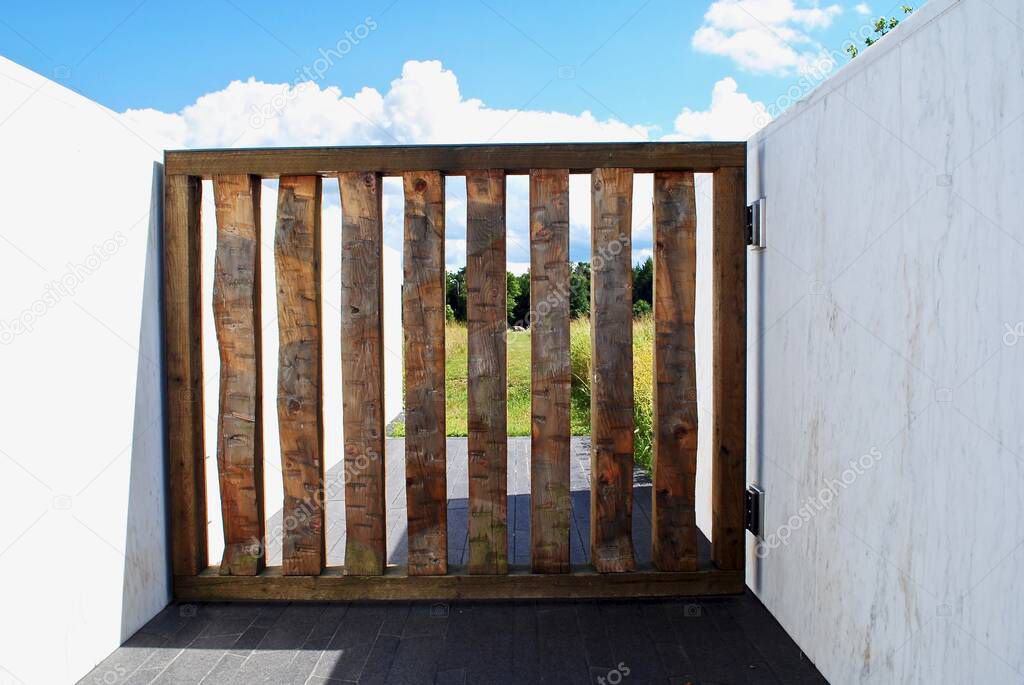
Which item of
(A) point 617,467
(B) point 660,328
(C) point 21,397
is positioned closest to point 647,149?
(B) point 660,328

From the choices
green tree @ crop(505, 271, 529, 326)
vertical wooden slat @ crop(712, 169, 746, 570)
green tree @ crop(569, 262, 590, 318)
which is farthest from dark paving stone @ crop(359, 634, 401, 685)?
green tree @ crop(505, 271, 529, 326)

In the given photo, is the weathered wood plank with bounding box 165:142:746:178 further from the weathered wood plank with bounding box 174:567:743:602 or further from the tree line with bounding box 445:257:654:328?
the tree line with bounding box 445:257:654:328

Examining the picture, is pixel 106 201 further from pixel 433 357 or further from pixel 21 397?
pixel 433 357

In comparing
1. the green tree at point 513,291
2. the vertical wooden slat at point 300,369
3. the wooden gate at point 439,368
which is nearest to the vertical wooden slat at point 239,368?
the wooden gate at point 439,368

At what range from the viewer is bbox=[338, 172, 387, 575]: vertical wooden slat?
3.06 metres

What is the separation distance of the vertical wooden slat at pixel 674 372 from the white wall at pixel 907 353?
1.10 feet

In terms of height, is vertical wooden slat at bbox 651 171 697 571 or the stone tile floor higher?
vertical wooden slat at bbox 651 171 697 571

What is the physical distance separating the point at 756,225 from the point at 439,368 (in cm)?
135

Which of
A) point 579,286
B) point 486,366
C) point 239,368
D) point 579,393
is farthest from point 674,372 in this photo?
point 579,286

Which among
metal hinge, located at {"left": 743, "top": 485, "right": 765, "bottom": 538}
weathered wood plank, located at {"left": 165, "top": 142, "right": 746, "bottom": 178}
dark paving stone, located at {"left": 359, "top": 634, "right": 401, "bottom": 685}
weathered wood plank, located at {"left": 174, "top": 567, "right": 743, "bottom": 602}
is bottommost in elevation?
dark paving stone, located at {"left": 359, "top": 634, "right": 401, "bottom": 685}

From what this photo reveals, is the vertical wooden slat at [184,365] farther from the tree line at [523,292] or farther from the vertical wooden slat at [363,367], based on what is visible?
the tree line at [523,292]

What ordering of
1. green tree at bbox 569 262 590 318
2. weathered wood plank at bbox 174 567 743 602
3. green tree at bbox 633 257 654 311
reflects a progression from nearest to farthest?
weathered wood plank at bbox 174 567 743 602
green tree at bbox 569 262 590 318
green tree at bbox 633 257 654 311

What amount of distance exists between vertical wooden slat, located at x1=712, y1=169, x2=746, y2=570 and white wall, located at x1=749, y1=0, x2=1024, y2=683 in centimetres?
20

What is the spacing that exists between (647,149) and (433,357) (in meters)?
1.15
